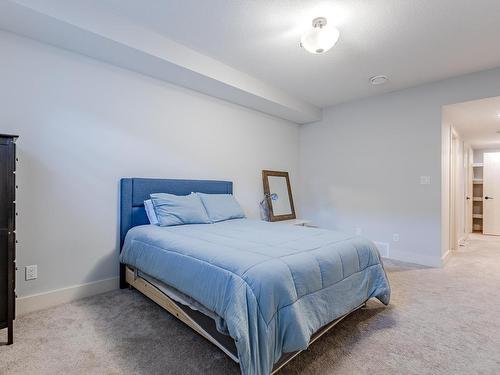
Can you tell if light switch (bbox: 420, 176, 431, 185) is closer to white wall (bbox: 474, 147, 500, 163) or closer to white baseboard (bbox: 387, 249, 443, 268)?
white baseboard (bbox: 387, 249, 443, 268)

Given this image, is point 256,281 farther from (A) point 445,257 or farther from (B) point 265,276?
(A) point 445,257

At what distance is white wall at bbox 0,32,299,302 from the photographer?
2.26 m

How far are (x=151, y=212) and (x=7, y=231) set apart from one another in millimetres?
1170

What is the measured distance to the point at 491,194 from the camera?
6.11 metres

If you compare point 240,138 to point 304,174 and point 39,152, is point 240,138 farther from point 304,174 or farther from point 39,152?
point 39,152

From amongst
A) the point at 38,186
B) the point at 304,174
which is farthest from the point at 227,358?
the point at 304,174

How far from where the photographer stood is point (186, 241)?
1997 millimetres

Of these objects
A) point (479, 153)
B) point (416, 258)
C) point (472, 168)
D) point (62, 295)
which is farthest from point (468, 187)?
point (62, 295)

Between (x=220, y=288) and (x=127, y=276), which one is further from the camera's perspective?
(x=127, y=276)

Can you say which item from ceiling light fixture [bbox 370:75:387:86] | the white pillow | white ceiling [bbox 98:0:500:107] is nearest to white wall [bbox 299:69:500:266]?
white ceiling [bbox 98:0:500:107]

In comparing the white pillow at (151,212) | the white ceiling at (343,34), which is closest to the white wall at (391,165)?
the white ceiling at (343,34)

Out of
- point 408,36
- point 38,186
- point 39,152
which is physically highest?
point 408,36

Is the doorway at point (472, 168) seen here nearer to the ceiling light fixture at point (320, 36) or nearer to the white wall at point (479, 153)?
the white wall at point (479, 153)

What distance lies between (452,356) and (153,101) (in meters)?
3.41
